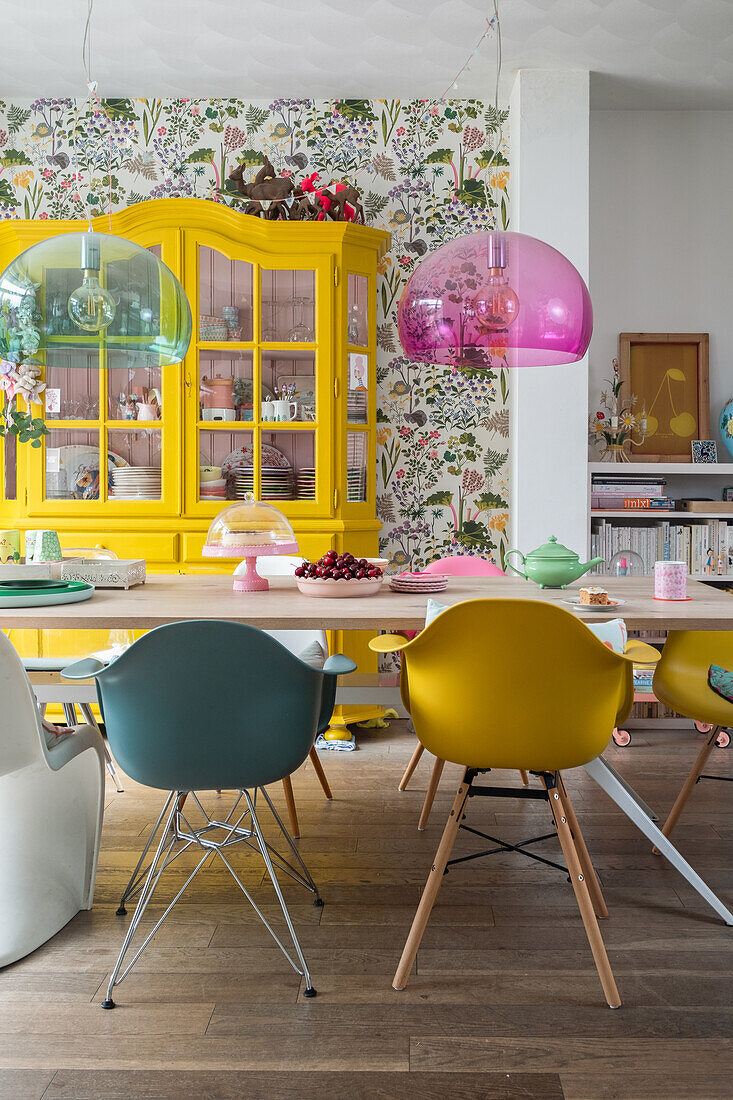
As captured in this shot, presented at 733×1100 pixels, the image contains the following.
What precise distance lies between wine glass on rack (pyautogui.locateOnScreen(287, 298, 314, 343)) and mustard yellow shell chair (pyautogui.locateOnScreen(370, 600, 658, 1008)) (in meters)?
2.25

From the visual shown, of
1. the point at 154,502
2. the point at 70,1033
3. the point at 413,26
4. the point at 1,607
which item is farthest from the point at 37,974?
the point at 413,26

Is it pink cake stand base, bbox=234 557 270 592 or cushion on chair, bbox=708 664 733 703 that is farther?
pink cake stand base, bbox=234 557 270 592

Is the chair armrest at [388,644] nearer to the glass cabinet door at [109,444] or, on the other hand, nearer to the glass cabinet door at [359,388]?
the glass cabinet door at [359,388]

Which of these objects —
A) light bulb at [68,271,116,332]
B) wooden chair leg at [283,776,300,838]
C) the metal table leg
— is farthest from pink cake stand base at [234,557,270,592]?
the metal table leg

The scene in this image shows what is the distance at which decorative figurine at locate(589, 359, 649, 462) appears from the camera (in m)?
4.01

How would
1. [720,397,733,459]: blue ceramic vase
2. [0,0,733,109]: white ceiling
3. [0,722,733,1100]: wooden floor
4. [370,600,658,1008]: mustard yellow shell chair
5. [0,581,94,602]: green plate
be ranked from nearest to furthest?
[0,722,733,1100]: wooden floor < [370,600,658,1008]: mustard yellow shell chair < [0,581,94,602]: green plate < [0,0,733,109]: white ceiling < [720,397,733,459]: blue ceramic vase

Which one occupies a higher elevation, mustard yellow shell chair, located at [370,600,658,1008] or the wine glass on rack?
the wine glass on rack

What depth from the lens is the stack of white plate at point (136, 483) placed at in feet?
12.7

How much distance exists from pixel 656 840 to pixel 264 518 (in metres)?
1.35

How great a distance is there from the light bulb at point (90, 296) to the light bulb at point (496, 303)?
88 centimetres

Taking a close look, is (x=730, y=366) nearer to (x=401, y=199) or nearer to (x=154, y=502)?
(x=401, y=199)

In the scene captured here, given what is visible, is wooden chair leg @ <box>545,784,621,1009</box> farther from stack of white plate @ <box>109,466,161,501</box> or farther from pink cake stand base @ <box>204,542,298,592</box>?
stack of white plate @ <box>109,466,161,501</box>

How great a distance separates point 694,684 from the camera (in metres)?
2.48

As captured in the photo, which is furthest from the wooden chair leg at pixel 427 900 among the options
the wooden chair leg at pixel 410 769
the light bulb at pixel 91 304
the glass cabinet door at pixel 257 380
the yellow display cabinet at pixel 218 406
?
the glass cabinet door at pixel 257 380
